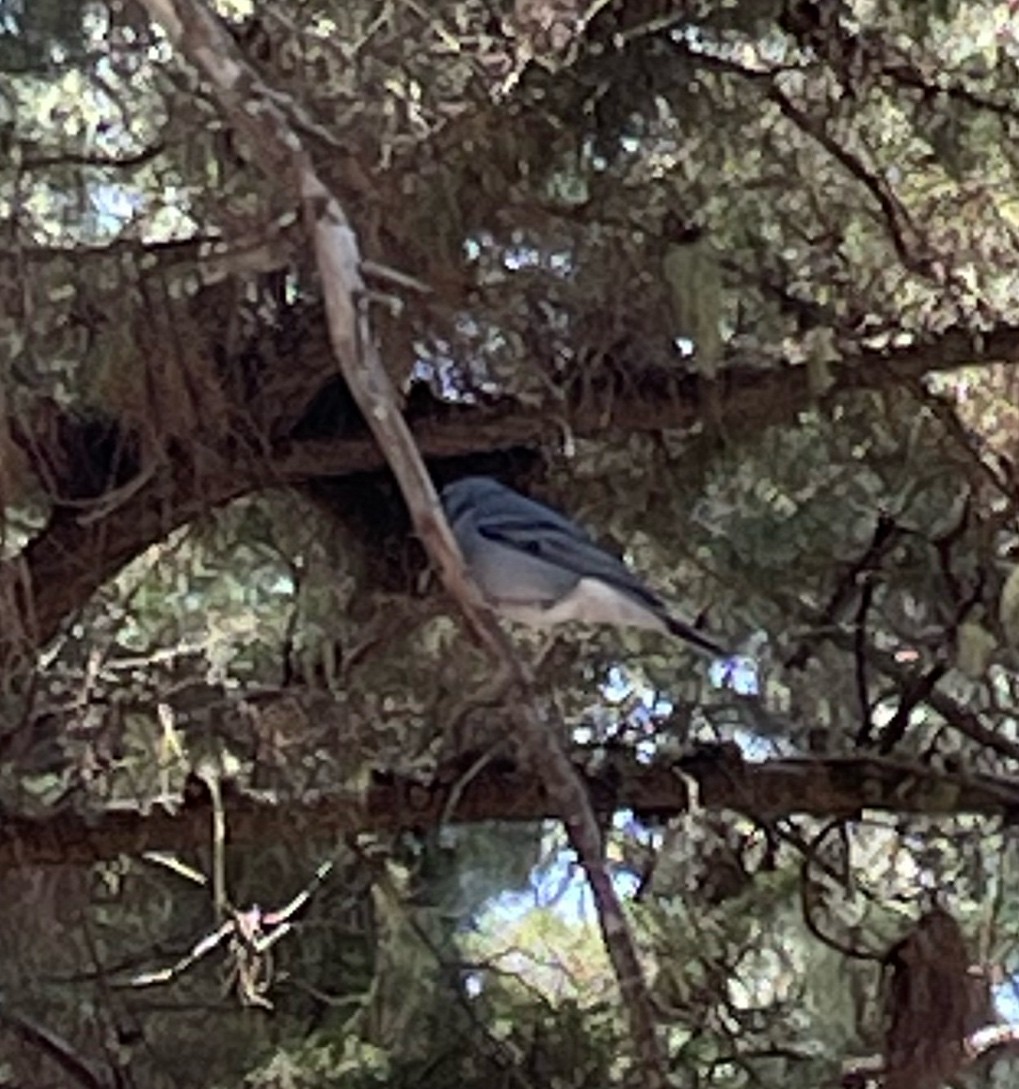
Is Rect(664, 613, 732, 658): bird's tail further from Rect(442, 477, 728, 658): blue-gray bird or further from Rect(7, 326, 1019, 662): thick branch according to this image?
Rect(7, 326, 1019, 662): thick branch

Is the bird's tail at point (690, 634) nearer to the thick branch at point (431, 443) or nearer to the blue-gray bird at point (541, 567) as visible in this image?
the blue-gray bird at point (541, 567)

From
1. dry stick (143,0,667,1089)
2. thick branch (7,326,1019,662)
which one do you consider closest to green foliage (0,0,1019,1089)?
thick branch (7,326,1019,662)

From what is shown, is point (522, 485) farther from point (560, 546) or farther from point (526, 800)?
point (526, 800)

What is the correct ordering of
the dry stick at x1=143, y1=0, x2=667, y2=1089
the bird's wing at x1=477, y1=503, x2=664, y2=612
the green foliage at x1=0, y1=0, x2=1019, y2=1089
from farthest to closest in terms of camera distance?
1. the bird's wing at x1=477, y1=503, x2=664, y2=612
2. the green foliage at x1=0, y1=0, x2=1019, y2=1089
3. the dry stick at x1=143, y1=0, x2=667, y2=1089

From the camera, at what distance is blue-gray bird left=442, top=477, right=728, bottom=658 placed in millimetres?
2209

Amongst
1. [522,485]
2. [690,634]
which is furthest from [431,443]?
[690,634]

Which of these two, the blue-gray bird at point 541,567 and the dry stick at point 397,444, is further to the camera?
the blue-gray bird at point 541,567

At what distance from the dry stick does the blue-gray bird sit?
2.03ft

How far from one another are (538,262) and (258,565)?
0.47 metres

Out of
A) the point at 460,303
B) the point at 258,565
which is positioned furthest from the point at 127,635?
the point at 460,303

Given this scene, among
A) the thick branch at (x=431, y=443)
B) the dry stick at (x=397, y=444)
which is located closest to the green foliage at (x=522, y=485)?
the thick branch at (x=431, y=443)

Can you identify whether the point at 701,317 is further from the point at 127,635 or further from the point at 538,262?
the point at 127,635

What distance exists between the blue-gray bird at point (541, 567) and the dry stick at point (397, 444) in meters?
0.62

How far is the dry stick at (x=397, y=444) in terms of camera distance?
150 centimetres
